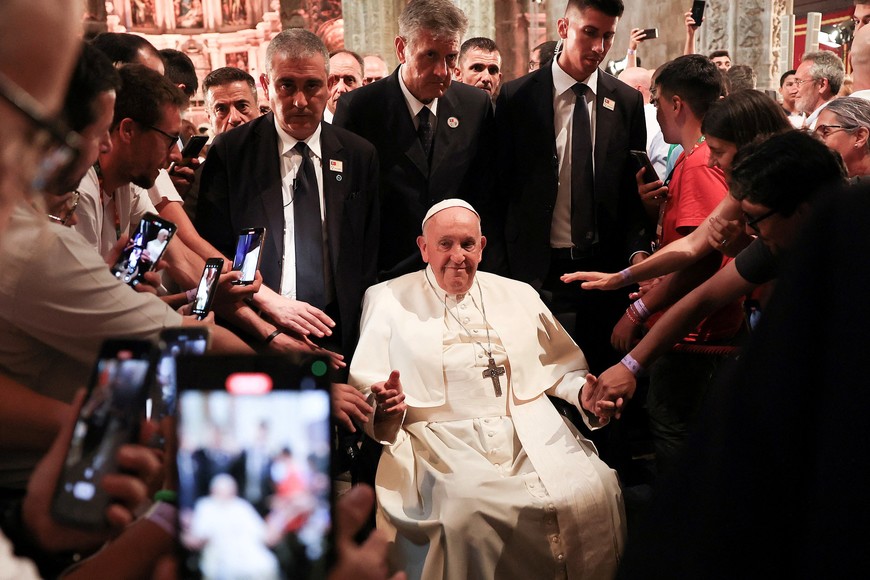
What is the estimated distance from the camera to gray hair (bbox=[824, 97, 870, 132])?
11.1 feet

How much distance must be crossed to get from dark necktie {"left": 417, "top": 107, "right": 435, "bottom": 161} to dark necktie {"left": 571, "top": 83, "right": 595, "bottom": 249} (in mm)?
740

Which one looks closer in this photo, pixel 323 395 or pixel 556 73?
pixel 323 395

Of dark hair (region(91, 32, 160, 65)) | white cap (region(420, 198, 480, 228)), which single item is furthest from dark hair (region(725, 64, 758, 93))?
dark hair (region(91, 32, 160, 65))

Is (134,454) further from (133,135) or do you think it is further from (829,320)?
(133,135)

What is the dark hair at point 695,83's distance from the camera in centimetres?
406

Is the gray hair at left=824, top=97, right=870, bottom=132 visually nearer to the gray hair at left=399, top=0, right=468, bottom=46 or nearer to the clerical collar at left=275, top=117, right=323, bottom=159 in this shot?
the gray hair at left=399, top=0, right=468, bottom=46

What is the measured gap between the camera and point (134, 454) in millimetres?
1061

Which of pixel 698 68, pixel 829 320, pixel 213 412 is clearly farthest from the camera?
pixel 698 68

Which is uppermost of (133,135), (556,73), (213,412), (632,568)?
(556,73)

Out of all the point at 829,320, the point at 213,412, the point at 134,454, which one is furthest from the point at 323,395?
the point at 829,320

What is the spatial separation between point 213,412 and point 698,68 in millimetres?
3773

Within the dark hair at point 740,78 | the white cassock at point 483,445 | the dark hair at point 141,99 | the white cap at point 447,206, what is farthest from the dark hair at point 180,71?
the dark hair at point 740,78

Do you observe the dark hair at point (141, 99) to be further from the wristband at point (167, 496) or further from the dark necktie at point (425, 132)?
the wristband at point (167, 496)

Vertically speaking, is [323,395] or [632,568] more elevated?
[323,395]
